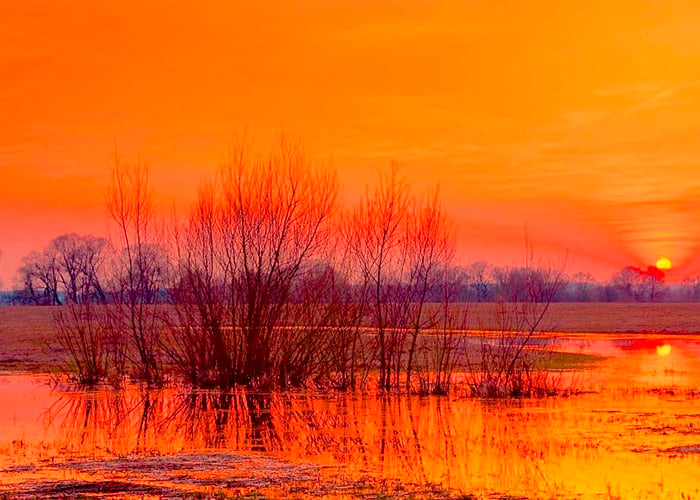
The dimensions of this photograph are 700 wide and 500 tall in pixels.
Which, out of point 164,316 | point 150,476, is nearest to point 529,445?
point 150,476

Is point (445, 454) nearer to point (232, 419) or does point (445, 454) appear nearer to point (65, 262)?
point (232, 419)

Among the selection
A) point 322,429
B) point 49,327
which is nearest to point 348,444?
point 322,429

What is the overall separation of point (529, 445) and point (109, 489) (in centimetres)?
713

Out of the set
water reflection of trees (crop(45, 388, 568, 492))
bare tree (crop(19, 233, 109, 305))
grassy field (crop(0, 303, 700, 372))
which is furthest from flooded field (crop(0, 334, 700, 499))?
bare tree (crop(19, 233, 109, 305))

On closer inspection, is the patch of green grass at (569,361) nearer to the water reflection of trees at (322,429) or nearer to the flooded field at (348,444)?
the flooded field at (348,444)

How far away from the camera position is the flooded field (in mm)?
12617

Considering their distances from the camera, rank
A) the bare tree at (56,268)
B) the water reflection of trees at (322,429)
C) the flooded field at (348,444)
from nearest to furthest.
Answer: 1. the flooded field at (348,444)
2. the water reflection of trees at (322,429)
3. the bare tree at (56,268)

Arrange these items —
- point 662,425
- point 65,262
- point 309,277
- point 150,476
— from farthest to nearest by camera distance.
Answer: point 65,262, point 309,277, point 662,425, point 150,476

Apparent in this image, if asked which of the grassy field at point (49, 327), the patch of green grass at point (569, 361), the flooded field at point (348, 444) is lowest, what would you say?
the flooded field at point (348, 444)

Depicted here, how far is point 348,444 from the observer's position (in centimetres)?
1627

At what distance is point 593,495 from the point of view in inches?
472

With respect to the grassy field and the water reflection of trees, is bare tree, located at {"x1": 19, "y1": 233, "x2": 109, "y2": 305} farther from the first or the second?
the water reflection of trees

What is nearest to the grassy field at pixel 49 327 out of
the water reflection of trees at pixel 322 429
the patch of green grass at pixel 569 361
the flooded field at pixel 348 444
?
the patch of green grass at pixel 569 361

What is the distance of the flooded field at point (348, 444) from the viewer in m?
12.6
